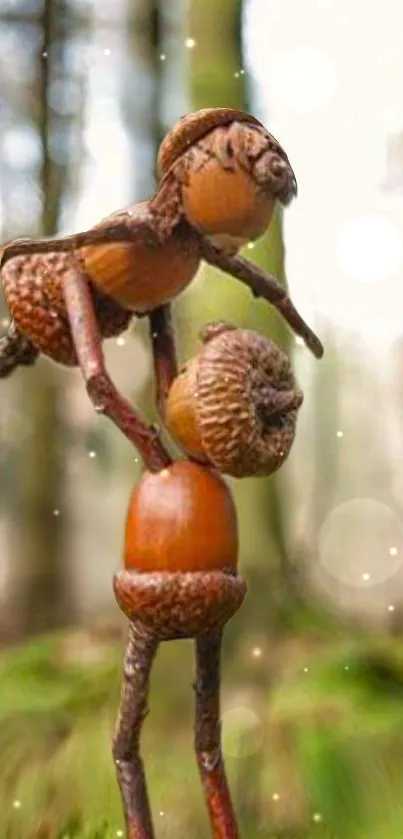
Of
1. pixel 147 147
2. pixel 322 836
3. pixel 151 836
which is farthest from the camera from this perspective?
pixel 147 147

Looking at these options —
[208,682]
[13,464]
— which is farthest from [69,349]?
[13,464]

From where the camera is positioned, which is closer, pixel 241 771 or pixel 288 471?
pixel 241 771

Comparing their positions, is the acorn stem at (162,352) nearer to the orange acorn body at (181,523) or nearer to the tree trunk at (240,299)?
the orange acorn body at (181,523)

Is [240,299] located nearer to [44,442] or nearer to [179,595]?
[44,442]

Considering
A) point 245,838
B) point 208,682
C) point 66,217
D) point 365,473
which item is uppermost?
point 66,217

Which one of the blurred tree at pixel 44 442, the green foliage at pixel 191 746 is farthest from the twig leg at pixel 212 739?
the blurred tree at pixel 44 442

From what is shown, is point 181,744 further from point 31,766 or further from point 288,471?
point 288,471
